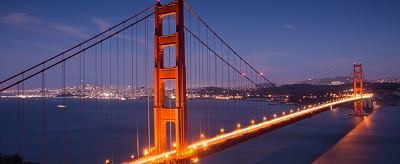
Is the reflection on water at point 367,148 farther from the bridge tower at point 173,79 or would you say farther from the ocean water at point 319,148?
the bridge tower at point 173,79

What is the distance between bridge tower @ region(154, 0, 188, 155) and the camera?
1099cm

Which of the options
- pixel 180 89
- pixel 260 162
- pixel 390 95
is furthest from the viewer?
pixel 390 95

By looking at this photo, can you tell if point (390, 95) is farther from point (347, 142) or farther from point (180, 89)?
point (180, 89)

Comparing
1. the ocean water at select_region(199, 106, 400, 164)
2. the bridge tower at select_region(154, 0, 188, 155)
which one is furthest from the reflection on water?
the bridge tower at select_region(154, 0, 188, 155)

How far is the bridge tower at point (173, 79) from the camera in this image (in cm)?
1099

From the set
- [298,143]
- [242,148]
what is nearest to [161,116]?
[242,148]

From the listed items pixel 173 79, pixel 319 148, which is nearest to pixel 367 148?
pixel 319 148

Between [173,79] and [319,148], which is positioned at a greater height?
[173,79]

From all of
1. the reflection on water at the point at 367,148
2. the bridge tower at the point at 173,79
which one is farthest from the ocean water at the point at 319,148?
the bridge tower at the point at 173,79

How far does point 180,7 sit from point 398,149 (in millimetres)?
25019

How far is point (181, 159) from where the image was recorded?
11.2 m

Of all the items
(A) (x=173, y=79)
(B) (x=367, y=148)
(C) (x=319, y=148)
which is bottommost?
(B) (x=367, y=148)

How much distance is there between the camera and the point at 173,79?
1132 centimetres

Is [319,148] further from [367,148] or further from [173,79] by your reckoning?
[173,79]
